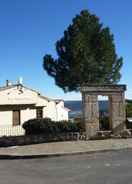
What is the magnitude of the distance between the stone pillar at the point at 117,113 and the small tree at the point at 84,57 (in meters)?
19.6

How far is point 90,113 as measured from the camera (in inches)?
936

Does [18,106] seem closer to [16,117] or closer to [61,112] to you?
[16,117]

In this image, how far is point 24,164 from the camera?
15.4 m

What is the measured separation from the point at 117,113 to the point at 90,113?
175cm

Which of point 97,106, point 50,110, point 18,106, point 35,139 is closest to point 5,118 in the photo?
point 18,106

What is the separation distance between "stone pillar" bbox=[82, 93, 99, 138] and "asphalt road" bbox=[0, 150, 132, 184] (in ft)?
19.5

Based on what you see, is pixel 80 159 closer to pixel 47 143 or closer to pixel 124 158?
pixel 124 158

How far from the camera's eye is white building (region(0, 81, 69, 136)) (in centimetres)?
3444

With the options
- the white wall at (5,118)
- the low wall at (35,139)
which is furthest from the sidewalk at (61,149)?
the white wall at (5,118)

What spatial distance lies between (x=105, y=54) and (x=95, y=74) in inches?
112

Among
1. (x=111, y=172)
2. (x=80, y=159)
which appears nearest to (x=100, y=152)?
(x=80, y=159)

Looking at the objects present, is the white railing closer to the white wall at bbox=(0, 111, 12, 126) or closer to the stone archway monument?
the white wall at bbox=(0, 111, 12, 126)

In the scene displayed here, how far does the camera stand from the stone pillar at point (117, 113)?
79.4 ft

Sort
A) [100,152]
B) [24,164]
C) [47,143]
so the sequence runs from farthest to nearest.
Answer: [47,143]
[100,152]
[24,164]
